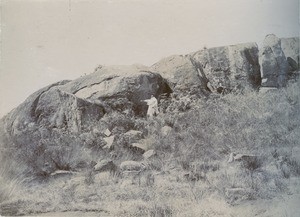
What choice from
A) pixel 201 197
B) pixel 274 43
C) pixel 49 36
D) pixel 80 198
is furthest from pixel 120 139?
pixel 274 43

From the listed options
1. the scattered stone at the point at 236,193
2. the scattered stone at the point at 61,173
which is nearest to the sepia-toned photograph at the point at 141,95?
the scattered stone at the point at 61,173

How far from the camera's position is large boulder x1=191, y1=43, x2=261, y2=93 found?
496cm

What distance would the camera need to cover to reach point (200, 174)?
4.71m

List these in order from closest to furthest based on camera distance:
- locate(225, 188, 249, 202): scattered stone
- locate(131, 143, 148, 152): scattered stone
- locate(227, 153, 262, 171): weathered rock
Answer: locate(225, 188, 249, 202): scattered stone
locate(227, 153, 262, 171): weathered rock
locate(131, 143, 148, 152): scattered stone

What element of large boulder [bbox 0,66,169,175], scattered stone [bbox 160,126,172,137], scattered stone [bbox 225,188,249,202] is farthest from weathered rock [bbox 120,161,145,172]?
scattered stone [bbox 225,188,249,202]

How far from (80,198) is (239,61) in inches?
91.2

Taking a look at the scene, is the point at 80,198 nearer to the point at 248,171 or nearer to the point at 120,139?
the point at 120,139

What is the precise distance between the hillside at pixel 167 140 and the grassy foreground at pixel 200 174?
11 millimetres

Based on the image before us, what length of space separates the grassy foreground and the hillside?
0.03 feet

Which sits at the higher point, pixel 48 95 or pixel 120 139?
pixel 48 95

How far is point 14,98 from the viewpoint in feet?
16.1

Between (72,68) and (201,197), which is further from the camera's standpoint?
(72,68)

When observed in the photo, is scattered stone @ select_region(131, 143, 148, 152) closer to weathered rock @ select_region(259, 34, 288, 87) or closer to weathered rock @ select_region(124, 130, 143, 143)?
weathered rock @ select_region(124, 130, 143, 143)

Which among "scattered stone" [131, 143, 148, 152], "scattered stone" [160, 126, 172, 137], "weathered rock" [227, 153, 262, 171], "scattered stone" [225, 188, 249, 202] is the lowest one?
"scattered stone" [225, 188, 249, 202]
